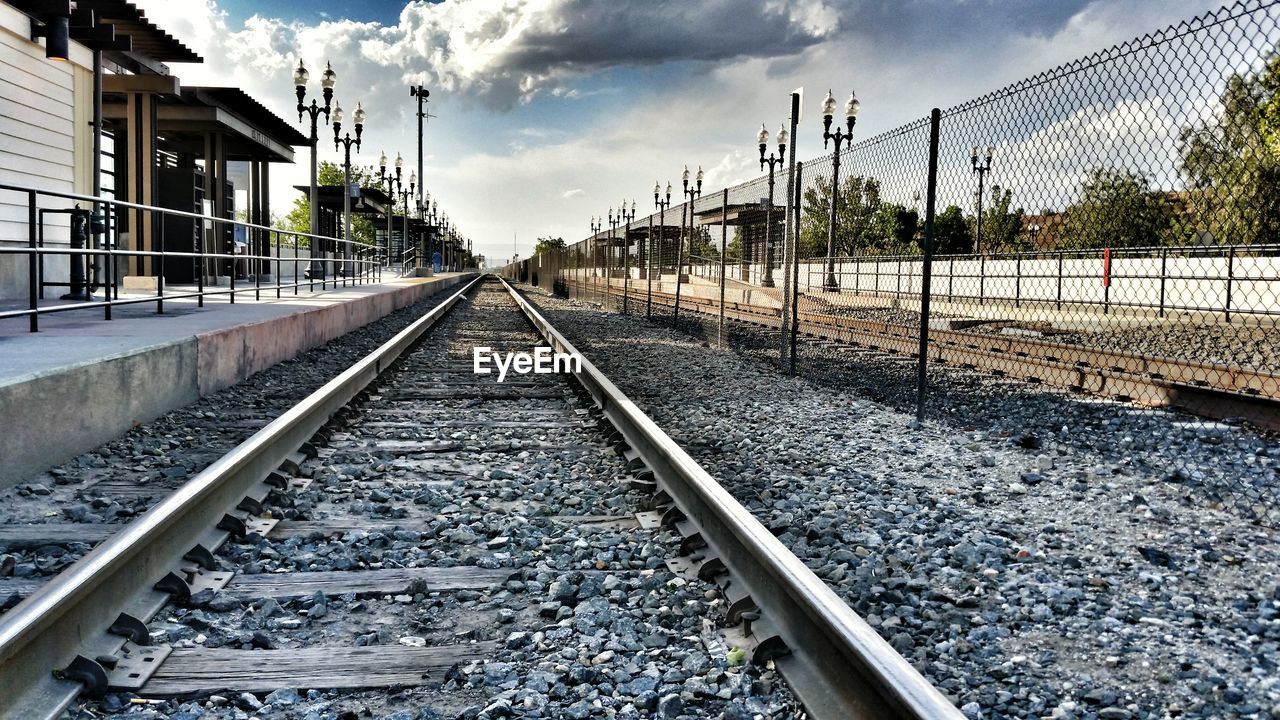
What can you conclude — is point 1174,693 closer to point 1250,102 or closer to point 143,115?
point 1250,102

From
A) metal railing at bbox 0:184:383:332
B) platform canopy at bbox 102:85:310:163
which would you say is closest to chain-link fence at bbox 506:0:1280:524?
metal railing at bbox 0:184:383:332

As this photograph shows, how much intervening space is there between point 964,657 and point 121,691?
90.6 inches

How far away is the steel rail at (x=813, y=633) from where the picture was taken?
198 cm

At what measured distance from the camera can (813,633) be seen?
8.02ft

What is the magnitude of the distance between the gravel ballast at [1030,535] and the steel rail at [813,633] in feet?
1.39

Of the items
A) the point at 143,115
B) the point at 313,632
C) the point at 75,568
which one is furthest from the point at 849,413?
the point at 143,115

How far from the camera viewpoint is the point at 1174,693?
2648mm

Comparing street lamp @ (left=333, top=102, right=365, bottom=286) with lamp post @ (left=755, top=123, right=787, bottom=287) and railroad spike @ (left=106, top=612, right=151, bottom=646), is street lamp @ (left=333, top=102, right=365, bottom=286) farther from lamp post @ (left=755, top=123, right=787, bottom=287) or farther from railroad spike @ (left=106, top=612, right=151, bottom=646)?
railroad spike @ (left=106, top=612, right=151, bottom=646)

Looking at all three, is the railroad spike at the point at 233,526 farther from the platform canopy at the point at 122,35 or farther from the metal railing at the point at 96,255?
the platform canopy at the point at 122,35

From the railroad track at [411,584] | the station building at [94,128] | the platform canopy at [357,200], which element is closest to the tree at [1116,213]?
the railroad track at [411,584]

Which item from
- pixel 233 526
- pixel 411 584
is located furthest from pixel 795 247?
pixel 411 584

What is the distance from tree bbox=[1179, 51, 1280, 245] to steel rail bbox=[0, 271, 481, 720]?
642 centimetres

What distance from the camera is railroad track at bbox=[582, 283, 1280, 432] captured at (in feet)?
24.3

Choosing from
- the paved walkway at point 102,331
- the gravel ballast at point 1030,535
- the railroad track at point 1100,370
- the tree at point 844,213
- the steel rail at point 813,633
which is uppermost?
the tree at point 844,213
